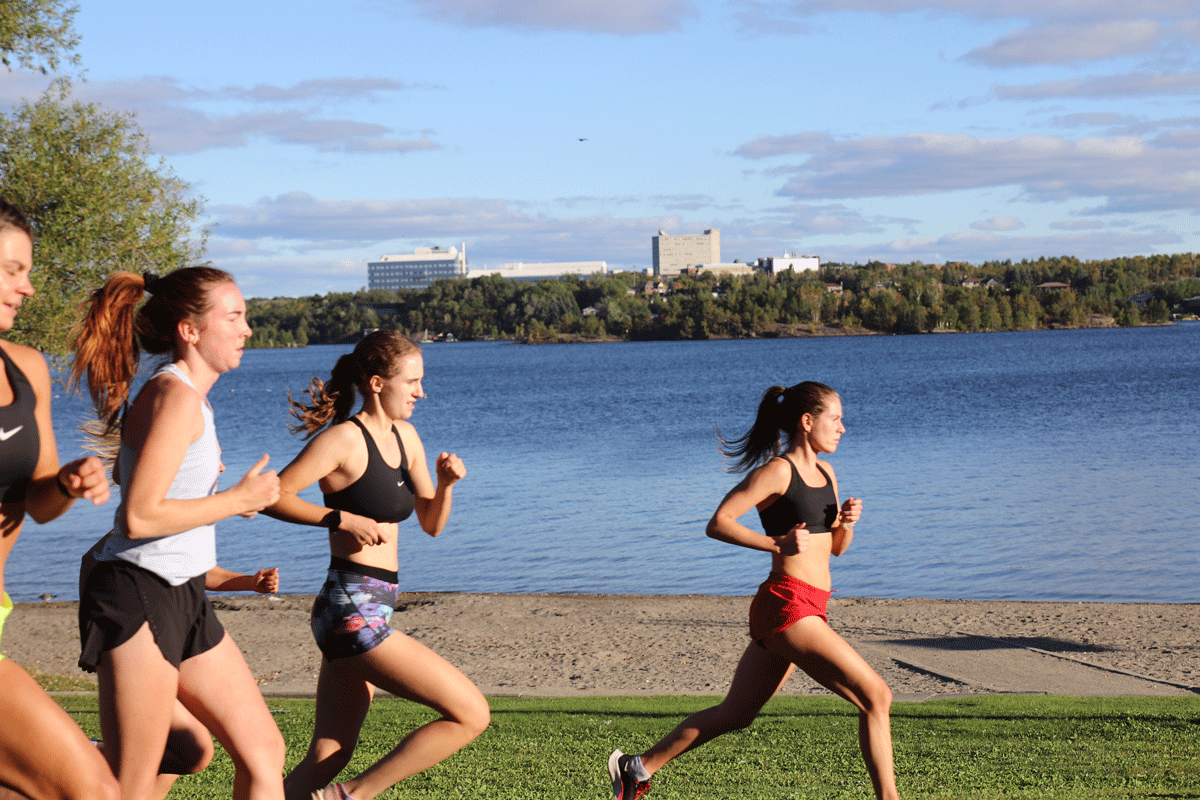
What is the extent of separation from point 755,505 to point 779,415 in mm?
483

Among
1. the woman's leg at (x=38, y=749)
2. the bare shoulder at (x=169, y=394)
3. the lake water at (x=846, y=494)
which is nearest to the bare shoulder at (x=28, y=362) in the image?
the bare shoulder at (x=169, y=394)

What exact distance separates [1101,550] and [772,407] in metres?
20.6

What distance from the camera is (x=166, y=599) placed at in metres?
3.53

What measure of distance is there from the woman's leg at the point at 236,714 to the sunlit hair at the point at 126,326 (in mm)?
950

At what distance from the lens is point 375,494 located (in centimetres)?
436

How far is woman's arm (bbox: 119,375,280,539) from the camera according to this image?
333cm

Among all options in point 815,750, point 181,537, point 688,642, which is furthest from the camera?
point 688,642

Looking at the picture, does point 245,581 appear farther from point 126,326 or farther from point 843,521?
point 843,521

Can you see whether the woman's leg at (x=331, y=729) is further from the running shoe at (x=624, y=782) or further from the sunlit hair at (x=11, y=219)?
the sunlit hair at (x=11, y=219)

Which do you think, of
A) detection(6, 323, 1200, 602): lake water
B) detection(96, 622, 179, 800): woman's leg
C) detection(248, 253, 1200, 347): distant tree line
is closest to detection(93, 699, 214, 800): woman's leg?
detection(96, 622, 179, 800): woman's leg

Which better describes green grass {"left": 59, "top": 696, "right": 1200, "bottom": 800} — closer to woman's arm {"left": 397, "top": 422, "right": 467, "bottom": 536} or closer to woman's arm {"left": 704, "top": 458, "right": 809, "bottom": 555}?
woman's arm {"left": 704, "top": 458, "right": 809, "bottom": 555}

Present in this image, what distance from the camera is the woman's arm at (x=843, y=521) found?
507 centimetres

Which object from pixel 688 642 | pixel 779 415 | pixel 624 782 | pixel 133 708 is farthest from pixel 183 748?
pixel 688 642

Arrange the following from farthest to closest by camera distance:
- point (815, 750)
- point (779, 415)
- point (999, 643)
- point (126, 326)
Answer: point (999, 643) < point (815, 750) < point (779, 415) < point (126, 326)
